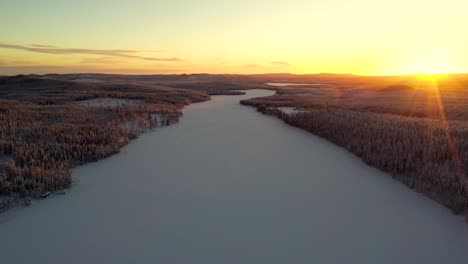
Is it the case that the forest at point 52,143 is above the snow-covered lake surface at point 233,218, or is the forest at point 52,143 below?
above

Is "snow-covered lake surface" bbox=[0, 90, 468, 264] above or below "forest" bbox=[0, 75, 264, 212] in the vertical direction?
below

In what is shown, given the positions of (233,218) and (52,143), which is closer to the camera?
(233,218)

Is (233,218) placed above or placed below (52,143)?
below

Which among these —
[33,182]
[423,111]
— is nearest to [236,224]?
[33,182]

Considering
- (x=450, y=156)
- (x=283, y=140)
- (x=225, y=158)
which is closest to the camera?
(x=450, y=156)

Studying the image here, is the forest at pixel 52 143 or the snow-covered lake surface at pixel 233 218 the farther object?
the forest at pixel 52 143

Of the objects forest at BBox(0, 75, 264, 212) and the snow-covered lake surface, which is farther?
forest at BBox(0, 75, 264, 212)

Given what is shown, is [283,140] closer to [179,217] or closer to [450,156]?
[450,156]

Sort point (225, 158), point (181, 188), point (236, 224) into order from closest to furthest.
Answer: point (236, 224) → point (181, 188) → point (225, 158)
